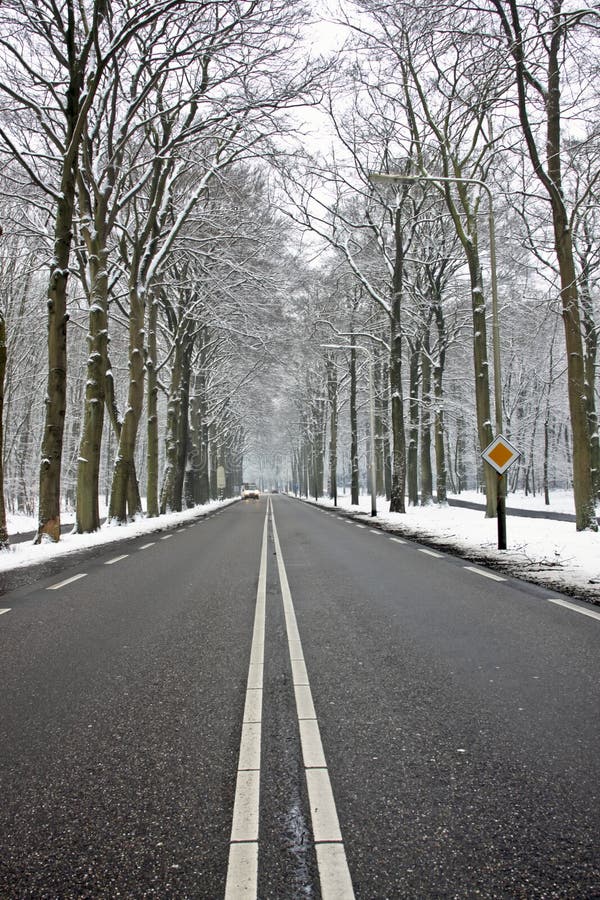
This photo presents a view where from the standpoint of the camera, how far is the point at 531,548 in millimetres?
11391

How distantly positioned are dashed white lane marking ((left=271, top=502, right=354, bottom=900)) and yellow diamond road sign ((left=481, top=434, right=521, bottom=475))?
7.90 metres

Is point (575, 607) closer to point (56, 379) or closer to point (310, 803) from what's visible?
point (310, 803)

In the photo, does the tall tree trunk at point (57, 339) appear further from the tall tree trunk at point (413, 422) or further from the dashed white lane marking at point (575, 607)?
the tall tree trunk at point (413, 422)

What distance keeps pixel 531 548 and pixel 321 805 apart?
10.0m

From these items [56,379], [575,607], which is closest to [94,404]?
[56,379]

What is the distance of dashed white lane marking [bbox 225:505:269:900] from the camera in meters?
1.93

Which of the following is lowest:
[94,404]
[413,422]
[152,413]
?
[94,404]

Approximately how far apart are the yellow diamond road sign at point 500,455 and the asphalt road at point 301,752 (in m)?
5.05

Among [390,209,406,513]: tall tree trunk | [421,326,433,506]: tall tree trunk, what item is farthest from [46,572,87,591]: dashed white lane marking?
[421,326,433,506]: tall tree trunk

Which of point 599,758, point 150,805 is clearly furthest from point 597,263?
point 150,805

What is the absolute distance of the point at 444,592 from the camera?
23.3ft

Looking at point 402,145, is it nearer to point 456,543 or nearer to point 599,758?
point 456,543

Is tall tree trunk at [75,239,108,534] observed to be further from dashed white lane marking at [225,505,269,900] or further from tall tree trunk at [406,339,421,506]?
tall tree trunk at [406,339,421,506]

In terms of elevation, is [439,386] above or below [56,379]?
above
